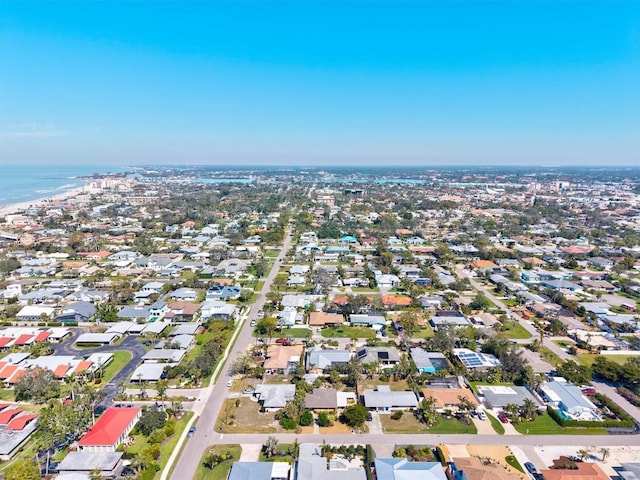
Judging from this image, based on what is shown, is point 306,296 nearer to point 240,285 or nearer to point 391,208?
point 240,285

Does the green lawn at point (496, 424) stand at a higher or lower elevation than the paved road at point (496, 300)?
higher

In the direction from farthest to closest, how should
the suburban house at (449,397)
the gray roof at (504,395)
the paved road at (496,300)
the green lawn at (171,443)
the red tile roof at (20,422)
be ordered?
the paved road at (496,300) < the gray roof at (504,395) < the suburban house at (449,397) < the red tile roof at (20,422) < the green lawn at (171,443)

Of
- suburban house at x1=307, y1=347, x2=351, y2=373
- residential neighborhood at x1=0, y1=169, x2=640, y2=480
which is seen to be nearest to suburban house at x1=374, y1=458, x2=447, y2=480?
residential neighborhood at x1=0, y1=169, x2=640, y2=480

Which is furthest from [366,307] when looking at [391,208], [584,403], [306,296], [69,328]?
[391,208]

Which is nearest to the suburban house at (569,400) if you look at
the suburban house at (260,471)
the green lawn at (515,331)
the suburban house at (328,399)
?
the green lawn at (515,331)

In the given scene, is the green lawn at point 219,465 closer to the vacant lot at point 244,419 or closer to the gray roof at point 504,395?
the vacant lot at point 244,419
